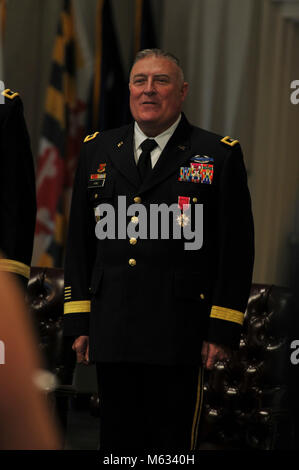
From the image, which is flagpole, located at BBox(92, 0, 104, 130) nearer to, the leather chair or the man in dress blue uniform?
the leather chair

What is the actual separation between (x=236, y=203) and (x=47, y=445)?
1.43 metres

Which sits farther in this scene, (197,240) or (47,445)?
(197,240)

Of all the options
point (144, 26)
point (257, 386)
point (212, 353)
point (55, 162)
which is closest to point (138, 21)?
point (144, 26)

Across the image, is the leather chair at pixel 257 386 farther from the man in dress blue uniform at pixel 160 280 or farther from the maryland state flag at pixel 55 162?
the maryland state flag at pixel 55 162

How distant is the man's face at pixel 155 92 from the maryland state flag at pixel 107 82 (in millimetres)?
2235

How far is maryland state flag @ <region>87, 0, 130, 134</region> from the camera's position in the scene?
13.2 feet

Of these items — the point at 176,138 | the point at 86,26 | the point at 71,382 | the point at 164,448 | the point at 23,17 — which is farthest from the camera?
the point at 86,26

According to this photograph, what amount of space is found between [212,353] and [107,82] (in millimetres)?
2701

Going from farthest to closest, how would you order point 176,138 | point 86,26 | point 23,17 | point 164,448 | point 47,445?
point 86,26
point 23,17
point 176,138
point 164,448
point 47,445

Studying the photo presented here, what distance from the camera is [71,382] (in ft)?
8.37

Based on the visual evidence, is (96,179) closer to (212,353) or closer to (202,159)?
(202,159)

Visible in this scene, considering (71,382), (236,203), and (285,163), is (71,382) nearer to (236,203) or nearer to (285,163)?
(236,203)
